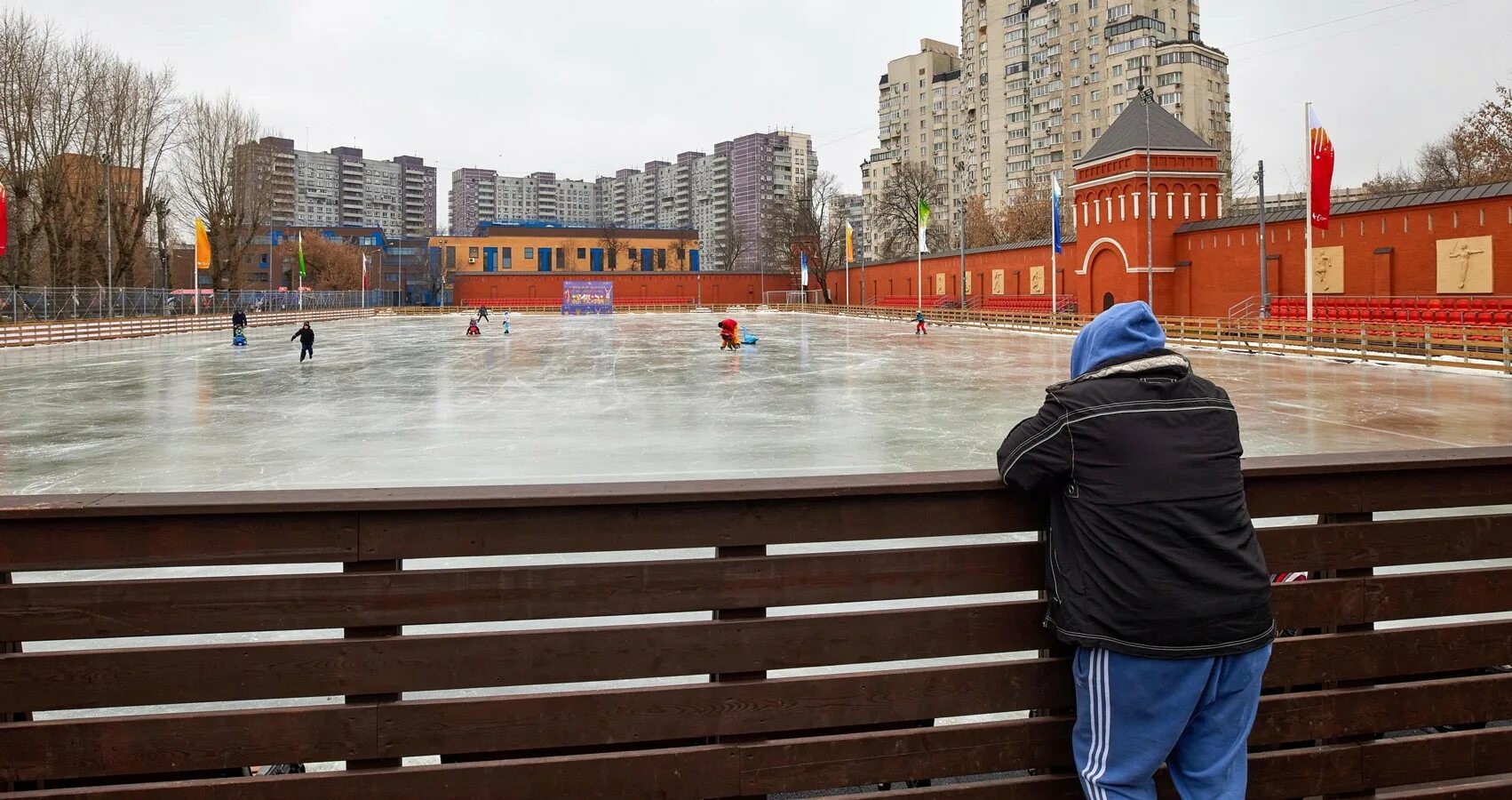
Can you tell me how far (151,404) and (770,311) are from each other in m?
85.0

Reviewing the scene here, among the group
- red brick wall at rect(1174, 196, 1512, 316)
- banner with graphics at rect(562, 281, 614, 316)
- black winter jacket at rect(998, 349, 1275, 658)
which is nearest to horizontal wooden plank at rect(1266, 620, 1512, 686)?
black winter jacket at rect(998, 349, 1275, 658)

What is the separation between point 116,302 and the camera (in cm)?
5244

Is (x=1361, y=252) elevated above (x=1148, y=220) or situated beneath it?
situated beneath

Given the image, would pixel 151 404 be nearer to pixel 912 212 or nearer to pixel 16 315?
pixel 16 315

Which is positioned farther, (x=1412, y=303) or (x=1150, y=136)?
(x=1150, y=136)

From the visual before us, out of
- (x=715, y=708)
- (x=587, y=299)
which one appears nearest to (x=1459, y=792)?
(x=715, y=708)

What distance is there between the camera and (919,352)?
1492 inches

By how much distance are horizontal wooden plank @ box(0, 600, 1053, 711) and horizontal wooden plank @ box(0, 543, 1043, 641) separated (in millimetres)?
67

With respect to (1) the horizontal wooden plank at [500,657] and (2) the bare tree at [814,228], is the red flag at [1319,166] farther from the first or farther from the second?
(2) the bare tree at [814,228]

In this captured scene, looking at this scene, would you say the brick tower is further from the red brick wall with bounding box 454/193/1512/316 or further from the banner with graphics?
the banner with graphics

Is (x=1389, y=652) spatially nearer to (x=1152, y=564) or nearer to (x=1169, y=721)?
(x=1169, y=721)

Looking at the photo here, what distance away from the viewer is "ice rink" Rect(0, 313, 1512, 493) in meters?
13.3

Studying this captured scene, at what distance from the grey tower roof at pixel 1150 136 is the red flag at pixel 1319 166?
18.6 meters

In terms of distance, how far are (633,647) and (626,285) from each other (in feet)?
366
